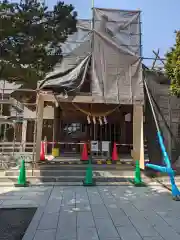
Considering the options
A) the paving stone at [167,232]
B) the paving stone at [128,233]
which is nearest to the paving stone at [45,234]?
the paving stone at [128,233]

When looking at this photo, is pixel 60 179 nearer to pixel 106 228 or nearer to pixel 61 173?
pixel 61 173

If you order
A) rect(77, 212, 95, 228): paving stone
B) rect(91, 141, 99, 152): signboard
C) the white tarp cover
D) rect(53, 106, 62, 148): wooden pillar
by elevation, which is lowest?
rect(77, 212, 95, 228): paving stone

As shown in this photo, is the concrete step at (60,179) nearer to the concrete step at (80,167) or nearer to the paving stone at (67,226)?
the concrete step at (80,167)

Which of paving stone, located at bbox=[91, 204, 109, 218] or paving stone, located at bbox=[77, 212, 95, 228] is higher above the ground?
paving stone, located at bbox=[77, 212, 95, 228]

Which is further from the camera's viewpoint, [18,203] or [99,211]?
[18,203]

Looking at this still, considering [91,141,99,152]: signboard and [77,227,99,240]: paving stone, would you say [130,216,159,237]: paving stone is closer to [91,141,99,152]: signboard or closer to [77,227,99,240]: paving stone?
[77,227,99,240]: paving stone

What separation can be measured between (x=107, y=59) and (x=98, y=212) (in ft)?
21.9

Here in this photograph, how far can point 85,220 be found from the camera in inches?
163

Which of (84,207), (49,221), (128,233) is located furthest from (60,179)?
(128,233)

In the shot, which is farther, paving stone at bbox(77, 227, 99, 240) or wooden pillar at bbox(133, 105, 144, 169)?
wooden pillar at bbox(133, 105, 144, 169)

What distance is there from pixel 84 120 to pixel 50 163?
5.05 meters

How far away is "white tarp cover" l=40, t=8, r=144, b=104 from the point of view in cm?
880

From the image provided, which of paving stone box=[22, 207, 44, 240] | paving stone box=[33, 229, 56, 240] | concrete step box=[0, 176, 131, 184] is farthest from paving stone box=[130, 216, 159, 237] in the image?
concrete step box=[0, 176, 131, 184]

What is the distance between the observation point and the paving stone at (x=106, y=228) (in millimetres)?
3498
